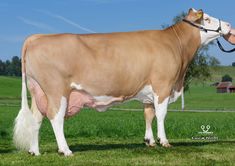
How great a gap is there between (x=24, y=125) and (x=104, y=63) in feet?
6.35

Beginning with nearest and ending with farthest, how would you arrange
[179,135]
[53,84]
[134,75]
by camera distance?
[53,84] < [134,75] < [179,135]

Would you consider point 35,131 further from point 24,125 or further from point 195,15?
point 195,15

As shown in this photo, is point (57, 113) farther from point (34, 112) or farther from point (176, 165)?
point (176, 165)

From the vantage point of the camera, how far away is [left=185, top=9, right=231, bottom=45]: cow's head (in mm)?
10172

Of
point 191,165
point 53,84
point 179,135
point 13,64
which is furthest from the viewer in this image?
point 13,64

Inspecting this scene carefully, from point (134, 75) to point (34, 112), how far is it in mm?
2138

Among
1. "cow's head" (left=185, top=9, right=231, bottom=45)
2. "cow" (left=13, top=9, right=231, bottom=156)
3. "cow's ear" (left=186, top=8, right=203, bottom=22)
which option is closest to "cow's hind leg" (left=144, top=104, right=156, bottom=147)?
"cow" (left=13, top=9, right=231, bottom=156)

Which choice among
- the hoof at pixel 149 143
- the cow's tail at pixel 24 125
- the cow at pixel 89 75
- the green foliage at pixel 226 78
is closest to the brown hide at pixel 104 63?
the cow at pixel 89 75

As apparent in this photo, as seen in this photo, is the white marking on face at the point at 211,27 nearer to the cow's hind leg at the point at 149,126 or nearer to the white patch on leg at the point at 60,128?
the cow's hind leg at the point at 149,126

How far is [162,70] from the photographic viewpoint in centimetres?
930

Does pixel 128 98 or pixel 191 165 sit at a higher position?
pixel 128 98

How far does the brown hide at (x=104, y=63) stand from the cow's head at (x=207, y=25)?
82 cm

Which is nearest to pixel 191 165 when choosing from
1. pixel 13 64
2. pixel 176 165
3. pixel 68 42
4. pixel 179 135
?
pixel 176 165

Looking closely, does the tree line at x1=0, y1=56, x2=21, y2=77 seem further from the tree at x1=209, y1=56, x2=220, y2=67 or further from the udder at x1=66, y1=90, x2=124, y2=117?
the udder at x1=66, y1=90, x2=124, y2=117
